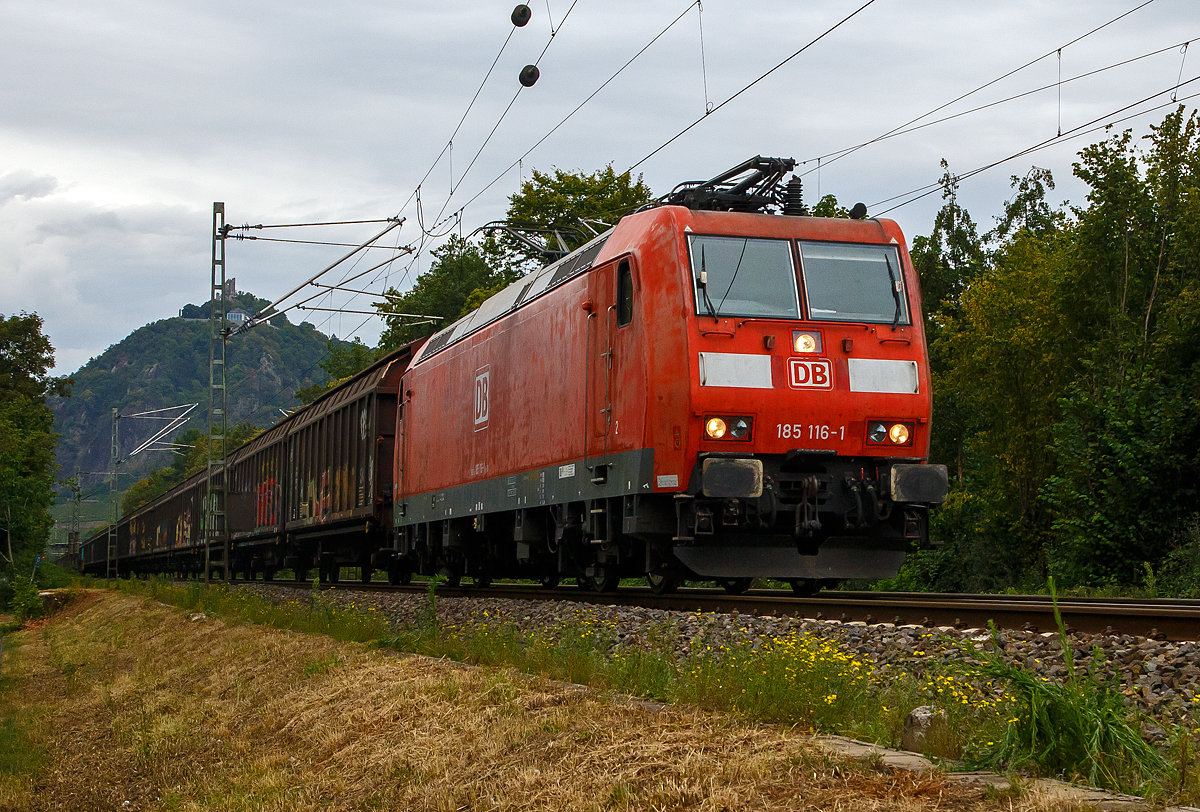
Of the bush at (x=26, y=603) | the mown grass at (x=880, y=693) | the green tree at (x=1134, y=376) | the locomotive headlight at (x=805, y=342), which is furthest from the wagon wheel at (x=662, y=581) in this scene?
the bush at (x=26, y=603)

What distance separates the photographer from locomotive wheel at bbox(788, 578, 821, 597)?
42.0 ft

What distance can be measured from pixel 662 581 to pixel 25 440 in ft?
169

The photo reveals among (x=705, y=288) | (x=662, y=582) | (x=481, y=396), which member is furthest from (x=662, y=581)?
(x=481, y=396)

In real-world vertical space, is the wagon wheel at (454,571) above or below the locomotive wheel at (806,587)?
above

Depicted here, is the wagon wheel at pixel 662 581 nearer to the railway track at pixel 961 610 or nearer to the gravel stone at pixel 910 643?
the railway track at pixel 961 610

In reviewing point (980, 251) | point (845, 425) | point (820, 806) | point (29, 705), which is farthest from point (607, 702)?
point (980, 251)

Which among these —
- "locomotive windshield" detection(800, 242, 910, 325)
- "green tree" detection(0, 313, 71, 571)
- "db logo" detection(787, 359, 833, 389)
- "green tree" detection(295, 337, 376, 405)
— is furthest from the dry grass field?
"green tree" detection(295, 337, 376, 405)

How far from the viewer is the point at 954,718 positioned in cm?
516

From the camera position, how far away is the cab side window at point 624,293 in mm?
11642

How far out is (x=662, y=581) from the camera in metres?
12.6

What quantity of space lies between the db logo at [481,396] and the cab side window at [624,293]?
4494 mm

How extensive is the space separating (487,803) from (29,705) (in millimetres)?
12018

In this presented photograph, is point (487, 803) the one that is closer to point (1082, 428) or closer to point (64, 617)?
point (1082, 428)

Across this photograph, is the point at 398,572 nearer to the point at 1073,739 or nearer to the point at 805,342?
the point at 805,342
